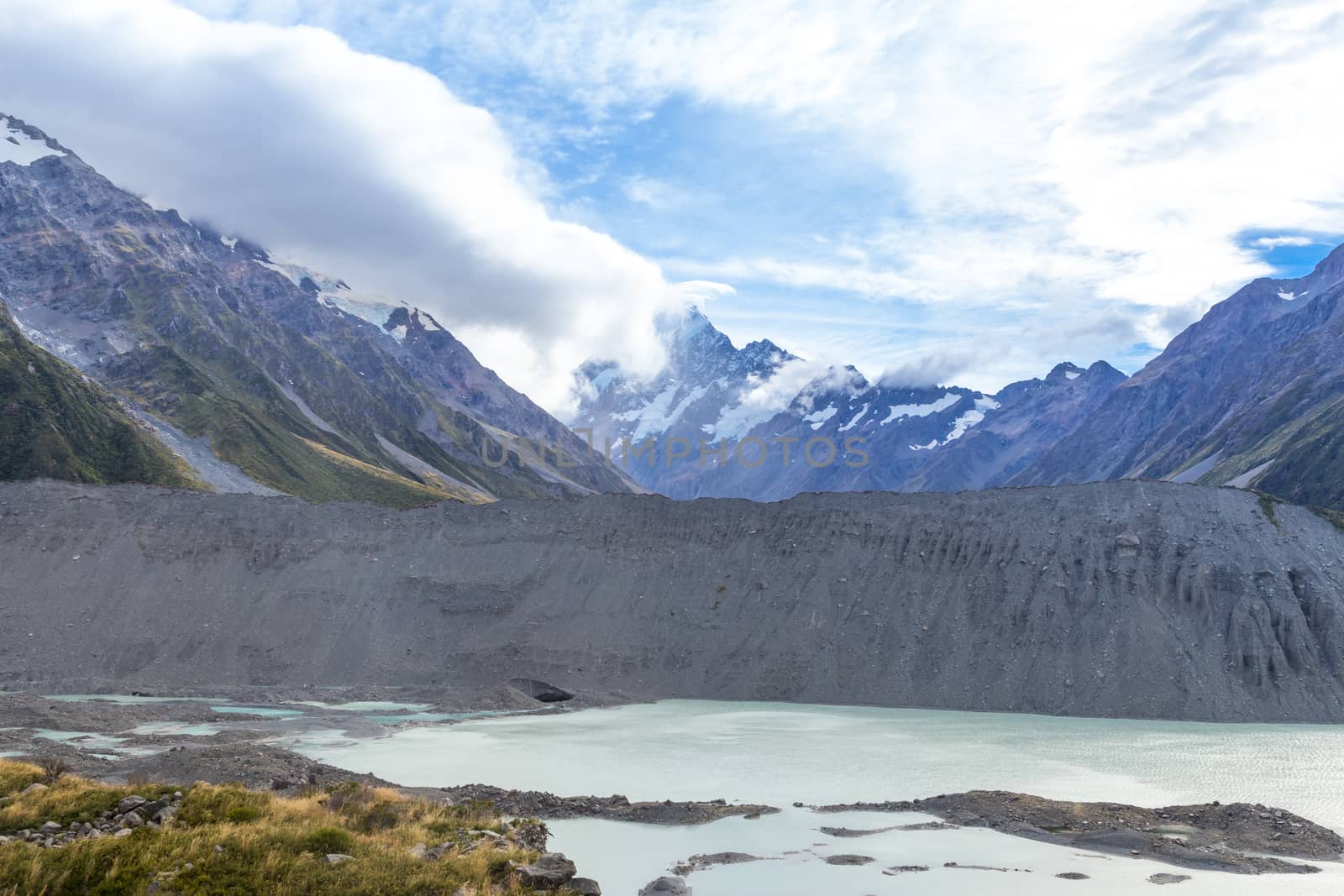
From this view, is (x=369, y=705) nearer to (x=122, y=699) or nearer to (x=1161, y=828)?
(x=122, y=699)

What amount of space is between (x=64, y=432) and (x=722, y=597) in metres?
116

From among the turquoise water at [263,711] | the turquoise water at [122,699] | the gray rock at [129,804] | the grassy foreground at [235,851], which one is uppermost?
the gray rock at [129,804]

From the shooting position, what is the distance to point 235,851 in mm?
15391

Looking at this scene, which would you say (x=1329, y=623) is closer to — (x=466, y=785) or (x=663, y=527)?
(x=663, y=527)

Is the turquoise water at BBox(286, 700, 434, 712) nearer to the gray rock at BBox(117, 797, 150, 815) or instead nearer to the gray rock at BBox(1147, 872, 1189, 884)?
the gray rock at BBox(117, 797, 150, 815)

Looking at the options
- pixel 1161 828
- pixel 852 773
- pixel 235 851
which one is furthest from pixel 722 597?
pixel 235 851

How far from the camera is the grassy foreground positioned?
13930mm

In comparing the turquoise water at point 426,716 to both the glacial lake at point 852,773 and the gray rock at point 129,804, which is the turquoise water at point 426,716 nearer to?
the glacial lake at point 852,773

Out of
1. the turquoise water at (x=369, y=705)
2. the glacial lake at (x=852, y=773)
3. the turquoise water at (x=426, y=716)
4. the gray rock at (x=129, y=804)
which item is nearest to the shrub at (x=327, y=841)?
the gray rock at (x=129, y=804)

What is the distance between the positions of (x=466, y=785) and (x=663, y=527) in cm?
4226

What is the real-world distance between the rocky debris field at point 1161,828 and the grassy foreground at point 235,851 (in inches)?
505

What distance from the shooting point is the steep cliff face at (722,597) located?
2052 inches

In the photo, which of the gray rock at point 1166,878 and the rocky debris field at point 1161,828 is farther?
the rocky debris field at point 1161,828

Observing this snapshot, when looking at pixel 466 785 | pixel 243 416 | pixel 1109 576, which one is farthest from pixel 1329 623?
pixel 243 416
